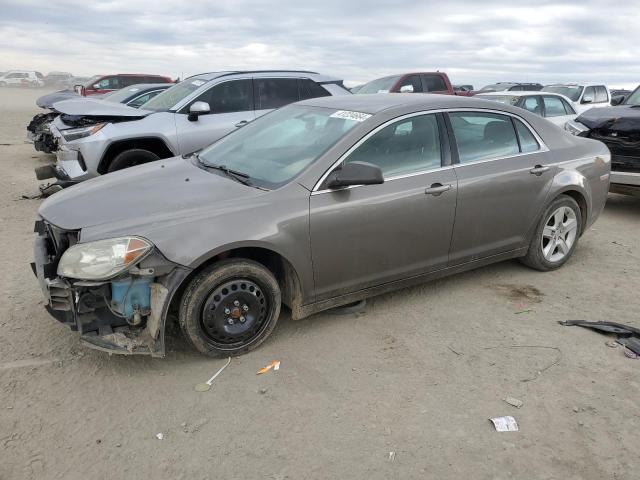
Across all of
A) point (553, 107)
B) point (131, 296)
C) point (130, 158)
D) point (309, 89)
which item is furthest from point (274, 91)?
point (553, 107)

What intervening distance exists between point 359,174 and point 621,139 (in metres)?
5.43

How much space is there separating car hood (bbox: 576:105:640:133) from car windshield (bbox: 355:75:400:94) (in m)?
5.72

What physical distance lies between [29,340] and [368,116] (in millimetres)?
2885

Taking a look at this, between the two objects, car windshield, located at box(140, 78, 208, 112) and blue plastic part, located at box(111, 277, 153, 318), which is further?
car windshield, located at box(140, 78, 208, 112)

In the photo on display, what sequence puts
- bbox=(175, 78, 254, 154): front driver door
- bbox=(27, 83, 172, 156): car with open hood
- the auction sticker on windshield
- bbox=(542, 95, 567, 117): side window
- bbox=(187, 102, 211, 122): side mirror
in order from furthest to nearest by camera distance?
bbox=(542, 95, 567, 117): side window
bbox=(27, 83, 172, 156): car with open hood
bbox=(175, 78, 254, 154): front driver door
bbox=(187, 102, 211, 122): side mirror
the auction sticker on windshield

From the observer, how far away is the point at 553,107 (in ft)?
40.4

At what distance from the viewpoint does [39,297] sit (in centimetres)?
434

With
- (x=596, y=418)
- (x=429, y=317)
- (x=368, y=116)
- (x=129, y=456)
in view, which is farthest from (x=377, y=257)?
(x=129, y=456)

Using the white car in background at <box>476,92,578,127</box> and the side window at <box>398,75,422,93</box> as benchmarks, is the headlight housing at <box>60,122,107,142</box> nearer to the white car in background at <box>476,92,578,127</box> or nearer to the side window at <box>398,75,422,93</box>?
the side window at <box>398,75,422,93</box>

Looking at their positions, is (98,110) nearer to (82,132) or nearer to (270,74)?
(82,132)

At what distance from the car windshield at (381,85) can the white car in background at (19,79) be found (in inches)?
2145

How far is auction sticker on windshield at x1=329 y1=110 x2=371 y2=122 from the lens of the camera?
3922mm

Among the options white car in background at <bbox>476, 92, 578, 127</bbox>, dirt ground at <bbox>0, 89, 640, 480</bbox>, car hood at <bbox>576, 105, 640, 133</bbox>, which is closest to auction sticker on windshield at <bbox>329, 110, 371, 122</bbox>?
dirt ground at <bbox>0, 89, 640, 480</bbox>

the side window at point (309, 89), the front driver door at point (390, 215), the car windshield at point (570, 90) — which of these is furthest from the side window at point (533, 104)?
the front driver door at point (390, 215)
